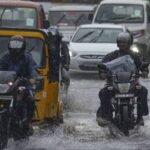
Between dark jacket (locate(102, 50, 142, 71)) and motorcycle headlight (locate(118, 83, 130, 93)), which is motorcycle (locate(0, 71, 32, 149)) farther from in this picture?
dark jacket (locate(102, 50, 142, 71))

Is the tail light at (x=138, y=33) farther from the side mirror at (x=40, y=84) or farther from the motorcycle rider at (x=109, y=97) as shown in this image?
the side mirror at (x=40, y=84)

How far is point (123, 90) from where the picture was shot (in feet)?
Result: 42.0

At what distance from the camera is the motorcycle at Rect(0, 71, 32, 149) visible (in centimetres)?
1094

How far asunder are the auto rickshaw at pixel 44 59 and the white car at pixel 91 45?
9789mm

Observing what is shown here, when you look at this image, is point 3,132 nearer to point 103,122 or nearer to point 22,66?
point 22,66

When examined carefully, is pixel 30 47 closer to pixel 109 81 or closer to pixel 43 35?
pixel 43 35

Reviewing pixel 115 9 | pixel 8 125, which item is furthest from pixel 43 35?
pixel 115 9

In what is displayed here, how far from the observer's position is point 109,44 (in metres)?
24.1

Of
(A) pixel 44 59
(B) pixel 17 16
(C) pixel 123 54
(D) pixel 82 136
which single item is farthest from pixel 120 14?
(D) pixel 82 136

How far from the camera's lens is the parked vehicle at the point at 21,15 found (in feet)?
64.6

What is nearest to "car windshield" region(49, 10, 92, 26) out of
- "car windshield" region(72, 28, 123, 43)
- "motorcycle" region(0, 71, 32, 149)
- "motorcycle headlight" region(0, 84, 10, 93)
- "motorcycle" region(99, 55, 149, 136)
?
"car windshield" region(72, 28, 123, 43)

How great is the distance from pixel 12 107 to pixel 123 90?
88.3 inches

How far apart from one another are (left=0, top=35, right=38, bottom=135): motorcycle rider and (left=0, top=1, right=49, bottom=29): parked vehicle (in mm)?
7547

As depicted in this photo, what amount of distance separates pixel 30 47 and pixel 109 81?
55.2 inches
